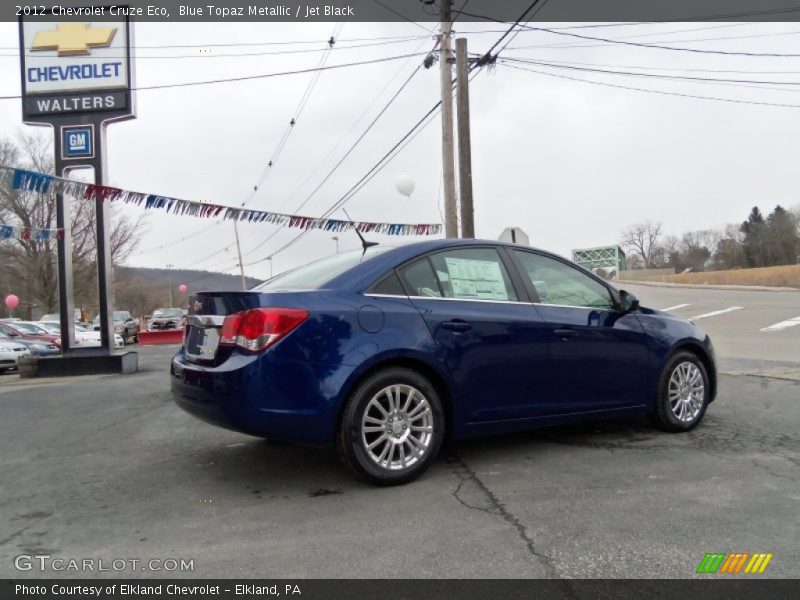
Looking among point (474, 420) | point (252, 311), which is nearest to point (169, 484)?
point (252, 311)

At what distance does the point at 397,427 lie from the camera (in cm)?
373

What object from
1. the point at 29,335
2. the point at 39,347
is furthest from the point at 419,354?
the point at 29,335

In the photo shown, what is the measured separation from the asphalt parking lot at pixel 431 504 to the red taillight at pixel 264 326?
3.18 ft

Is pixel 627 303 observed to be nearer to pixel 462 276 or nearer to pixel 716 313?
pixel 462 276

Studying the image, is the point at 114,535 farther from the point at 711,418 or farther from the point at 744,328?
the point at 744,328

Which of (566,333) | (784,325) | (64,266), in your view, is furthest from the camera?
(784,325)

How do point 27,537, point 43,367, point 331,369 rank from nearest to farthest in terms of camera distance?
point 27,537
point 331,369
point 43,367

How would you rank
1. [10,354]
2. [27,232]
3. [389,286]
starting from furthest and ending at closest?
[10,354] < [27,232] < [389,286]

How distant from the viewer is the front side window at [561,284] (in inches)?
178

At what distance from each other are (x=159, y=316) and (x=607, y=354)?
101 ft

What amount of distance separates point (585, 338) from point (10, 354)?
15.5m

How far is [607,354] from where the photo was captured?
15.0 feet

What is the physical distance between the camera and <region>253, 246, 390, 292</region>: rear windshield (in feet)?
13.0

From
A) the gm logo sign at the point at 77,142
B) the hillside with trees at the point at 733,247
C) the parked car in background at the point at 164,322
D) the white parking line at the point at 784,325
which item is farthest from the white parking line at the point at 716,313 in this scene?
the hillside with trees at the point at 733,247
